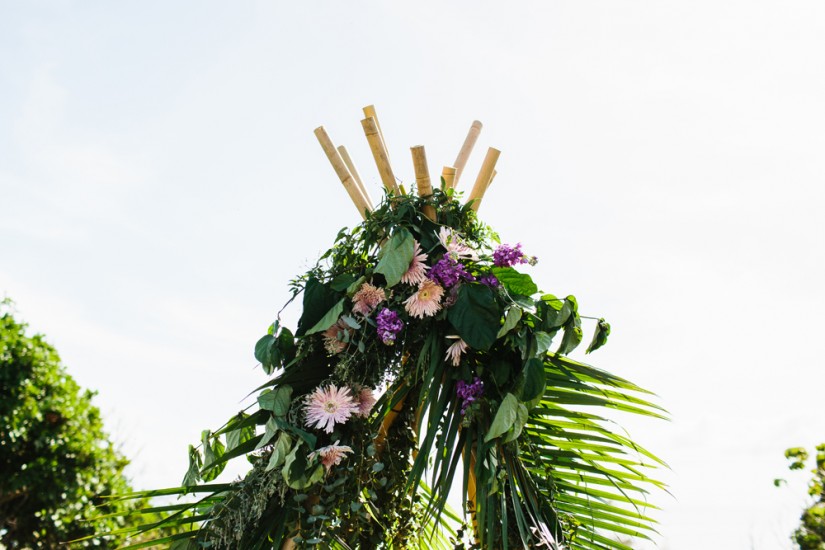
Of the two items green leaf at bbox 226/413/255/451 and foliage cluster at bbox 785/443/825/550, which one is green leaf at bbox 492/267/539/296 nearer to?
green leaf at bbox 226/413/255/451

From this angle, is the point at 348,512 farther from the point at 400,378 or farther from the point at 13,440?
the point at 13,440

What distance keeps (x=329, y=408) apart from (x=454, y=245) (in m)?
0.56

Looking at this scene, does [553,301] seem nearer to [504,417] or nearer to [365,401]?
[504,417]

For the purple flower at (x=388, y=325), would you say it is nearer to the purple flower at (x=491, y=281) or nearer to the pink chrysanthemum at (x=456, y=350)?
the pink chrysanthemum at (x=456, y=350)

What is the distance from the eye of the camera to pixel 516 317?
185 cm

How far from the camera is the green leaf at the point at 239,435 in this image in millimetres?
2055

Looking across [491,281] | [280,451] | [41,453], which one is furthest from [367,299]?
[41,453]

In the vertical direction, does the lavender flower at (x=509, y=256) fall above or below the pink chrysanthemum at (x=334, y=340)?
above

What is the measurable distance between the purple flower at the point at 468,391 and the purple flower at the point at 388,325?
217mm

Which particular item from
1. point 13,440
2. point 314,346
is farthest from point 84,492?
point 314,346

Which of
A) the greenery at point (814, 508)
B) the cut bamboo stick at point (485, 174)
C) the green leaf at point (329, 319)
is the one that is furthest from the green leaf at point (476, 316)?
the greenery at point (814, 508)

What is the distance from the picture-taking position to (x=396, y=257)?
1.99 meters

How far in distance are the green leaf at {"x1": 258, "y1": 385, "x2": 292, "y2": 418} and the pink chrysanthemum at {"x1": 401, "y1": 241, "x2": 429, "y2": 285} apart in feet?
1.46

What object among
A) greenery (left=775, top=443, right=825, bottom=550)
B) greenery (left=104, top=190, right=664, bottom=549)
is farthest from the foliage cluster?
greenery (left=104, top=190, right=664, bottom=549)
